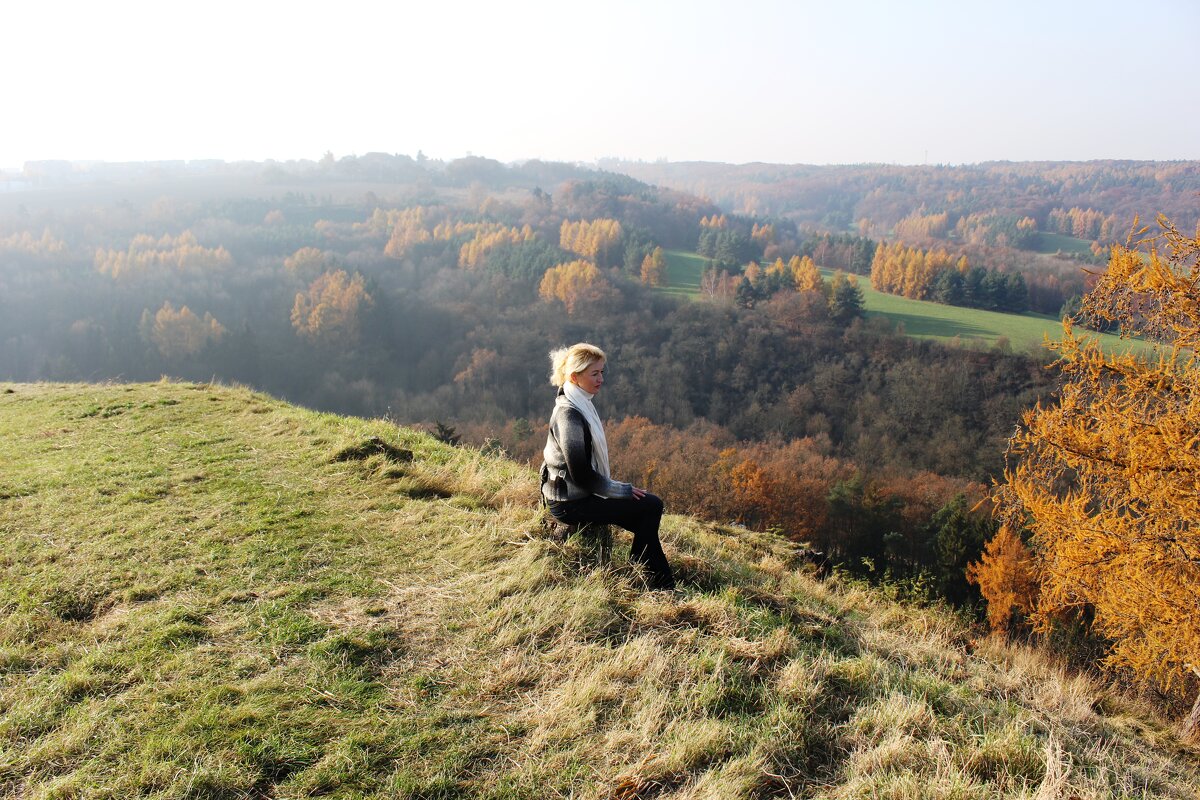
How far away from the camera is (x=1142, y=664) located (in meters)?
8.84

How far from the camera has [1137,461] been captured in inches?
323

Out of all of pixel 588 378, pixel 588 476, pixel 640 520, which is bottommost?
pixel 640 520

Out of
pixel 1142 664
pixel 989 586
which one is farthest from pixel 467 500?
pixel 989 586

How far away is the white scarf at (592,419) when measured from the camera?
478 centimetres

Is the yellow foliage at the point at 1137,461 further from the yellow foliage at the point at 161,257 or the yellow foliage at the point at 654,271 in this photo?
the yellow foliage at the point at 161,257

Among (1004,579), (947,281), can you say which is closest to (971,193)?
(947,281)

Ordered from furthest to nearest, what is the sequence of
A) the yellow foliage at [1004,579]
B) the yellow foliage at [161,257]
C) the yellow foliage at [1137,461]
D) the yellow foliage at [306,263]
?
the yellow foliage at [306,263]
the yellow foliage at [161,257]
the yellow foliage at [1004,579]
the yellow foliage at [1137,461]

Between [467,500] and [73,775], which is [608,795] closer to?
[73,775]

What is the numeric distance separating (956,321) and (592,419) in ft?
242

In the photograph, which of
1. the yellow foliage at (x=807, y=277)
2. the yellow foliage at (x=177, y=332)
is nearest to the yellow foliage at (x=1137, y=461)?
the yellow foliage at (x=807, y=277)

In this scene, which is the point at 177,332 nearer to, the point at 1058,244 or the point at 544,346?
the point at 544,346

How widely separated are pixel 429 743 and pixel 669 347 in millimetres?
68790

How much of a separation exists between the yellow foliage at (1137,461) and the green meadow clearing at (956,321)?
50.1m

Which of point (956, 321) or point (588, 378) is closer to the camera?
point (588, 378)
